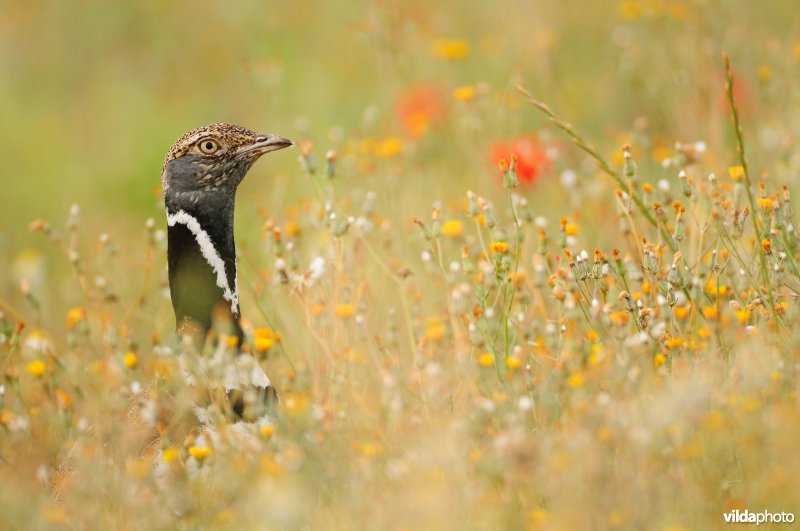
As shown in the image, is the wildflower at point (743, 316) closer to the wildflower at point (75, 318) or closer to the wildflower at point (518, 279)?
the wildflower at point (518, 279)

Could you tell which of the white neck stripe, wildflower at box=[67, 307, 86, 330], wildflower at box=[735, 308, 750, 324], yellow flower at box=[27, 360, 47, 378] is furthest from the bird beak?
wildflower at box=[735, 308, 750, 324]

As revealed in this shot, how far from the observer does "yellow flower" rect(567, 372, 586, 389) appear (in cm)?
291

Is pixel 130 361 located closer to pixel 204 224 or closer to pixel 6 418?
pixel 6 418

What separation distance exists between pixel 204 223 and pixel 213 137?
0.35 m

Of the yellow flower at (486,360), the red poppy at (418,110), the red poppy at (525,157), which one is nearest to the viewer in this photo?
the yellow flower at (486,360)

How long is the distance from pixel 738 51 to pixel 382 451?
471 cm

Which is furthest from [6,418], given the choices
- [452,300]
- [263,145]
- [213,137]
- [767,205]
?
[767,205]

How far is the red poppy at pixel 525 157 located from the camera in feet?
17.7

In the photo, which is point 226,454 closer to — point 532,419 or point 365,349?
point 532,419

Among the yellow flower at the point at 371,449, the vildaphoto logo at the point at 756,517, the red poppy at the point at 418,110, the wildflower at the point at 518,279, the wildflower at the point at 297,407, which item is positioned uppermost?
the red poppy at the point at 418,110

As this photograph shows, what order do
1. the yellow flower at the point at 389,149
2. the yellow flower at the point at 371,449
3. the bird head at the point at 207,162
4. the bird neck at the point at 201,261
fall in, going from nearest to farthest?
the yellow flower at the point at 371,449 < the bird neck at the point at 201,261 < the bird head at the point at 207,162 < the yellow flower at the point at 389,149

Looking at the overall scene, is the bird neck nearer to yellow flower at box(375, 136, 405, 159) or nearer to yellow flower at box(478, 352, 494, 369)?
yellow flower at box(478, 352, 494, 369)

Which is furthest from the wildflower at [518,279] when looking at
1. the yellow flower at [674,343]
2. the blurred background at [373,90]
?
the blurred background at [373,90]

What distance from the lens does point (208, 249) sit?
13.1ft
